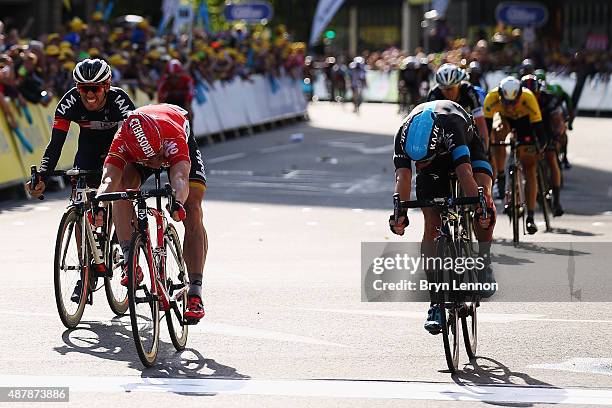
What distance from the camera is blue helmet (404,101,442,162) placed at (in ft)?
27.6

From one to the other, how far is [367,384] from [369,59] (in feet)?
156

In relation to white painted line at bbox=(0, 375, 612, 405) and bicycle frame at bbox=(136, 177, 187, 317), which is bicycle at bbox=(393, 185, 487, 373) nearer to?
white painted line at bbox=(0, 375, 612, 405)

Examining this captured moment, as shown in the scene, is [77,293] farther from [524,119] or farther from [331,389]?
[524,119]

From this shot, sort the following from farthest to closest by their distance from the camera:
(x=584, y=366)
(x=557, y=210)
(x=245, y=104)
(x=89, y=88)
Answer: (x=245, y=104) → (x=557, y=210) → (x=89, y=88) → (x=584, y=366)

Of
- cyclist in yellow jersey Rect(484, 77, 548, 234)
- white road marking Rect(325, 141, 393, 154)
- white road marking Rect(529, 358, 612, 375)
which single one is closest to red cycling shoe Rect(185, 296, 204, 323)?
white road marking Rect(529, 358, 612, 375)

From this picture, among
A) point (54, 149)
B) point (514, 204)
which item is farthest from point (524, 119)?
point (54, 149)

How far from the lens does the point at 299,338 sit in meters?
9.39

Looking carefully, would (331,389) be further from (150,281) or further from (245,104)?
(245,104)

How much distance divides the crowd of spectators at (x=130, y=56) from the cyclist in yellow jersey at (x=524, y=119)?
4.53m

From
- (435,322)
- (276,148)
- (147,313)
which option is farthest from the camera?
(276,148)

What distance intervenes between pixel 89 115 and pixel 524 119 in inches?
242

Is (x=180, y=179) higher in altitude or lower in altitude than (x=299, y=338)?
higher

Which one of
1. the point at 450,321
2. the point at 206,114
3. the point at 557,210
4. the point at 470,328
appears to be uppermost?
the point at 450,321

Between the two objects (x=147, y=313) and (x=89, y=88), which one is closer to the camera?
(x=147, y=313)
